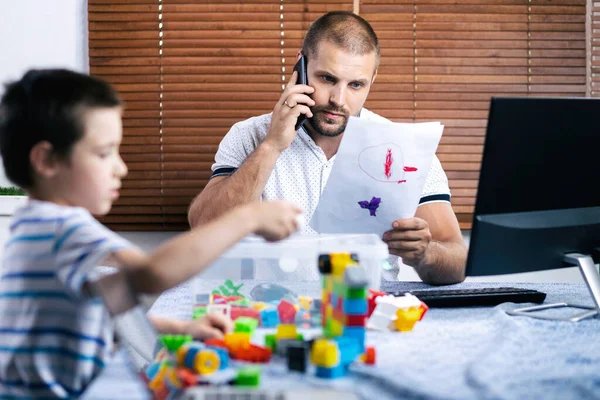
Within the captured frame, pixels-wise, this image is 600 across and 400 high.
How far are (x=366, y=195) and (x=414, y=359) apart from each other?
514 millimetres

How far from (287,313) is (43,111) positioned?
462 millimetres

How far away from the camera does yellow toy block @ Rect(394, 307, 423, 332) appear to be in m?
1.00

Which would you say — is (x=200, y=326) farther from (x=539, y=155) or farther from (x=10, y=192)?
(x=10, y=192)

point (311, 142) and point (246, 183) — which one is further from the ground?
point (311, 142)

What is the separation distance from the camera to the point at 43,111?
79 centimetres

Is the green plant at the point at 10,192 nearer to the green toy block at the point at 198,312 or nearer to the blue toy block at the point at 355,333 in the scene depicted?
the green toy block at the point at 198,312

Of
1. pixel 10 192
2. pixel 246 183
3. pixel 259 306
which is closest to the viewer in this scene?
pixel 259 306

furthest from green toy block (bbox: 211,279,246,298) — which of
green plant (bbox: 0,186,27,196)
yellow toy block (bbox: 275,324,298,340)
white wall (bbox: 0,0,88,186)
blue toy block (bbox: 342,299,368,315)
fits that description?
white wall (bbox: 0,0,88,186)

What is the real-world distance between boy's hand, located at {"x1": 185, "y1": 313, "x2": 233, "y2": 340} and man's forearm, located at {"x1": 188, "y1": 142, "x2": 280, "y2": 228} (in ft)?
2.37

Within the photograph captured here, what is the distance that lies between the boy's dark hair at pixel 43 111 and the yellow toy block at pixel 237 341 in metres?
0.31

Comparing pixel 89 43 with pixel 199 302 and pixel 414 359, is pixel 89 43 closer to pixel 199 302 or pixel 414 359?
pixel 199 302

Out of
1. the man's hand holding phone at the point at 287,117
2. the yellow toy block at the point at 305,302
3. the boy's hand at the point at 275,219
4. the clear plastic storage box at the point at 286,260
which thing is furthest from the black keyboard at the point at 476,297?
the man's hand holding phone at the point at 287,117

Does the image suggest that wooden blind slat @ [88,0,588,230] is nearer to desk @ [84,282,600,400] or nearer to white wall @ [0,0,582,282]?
white wall @ [0,0,582,282]

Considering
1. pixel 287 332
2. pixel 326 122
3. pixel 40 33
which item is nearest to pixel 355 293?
pixel 287 332
